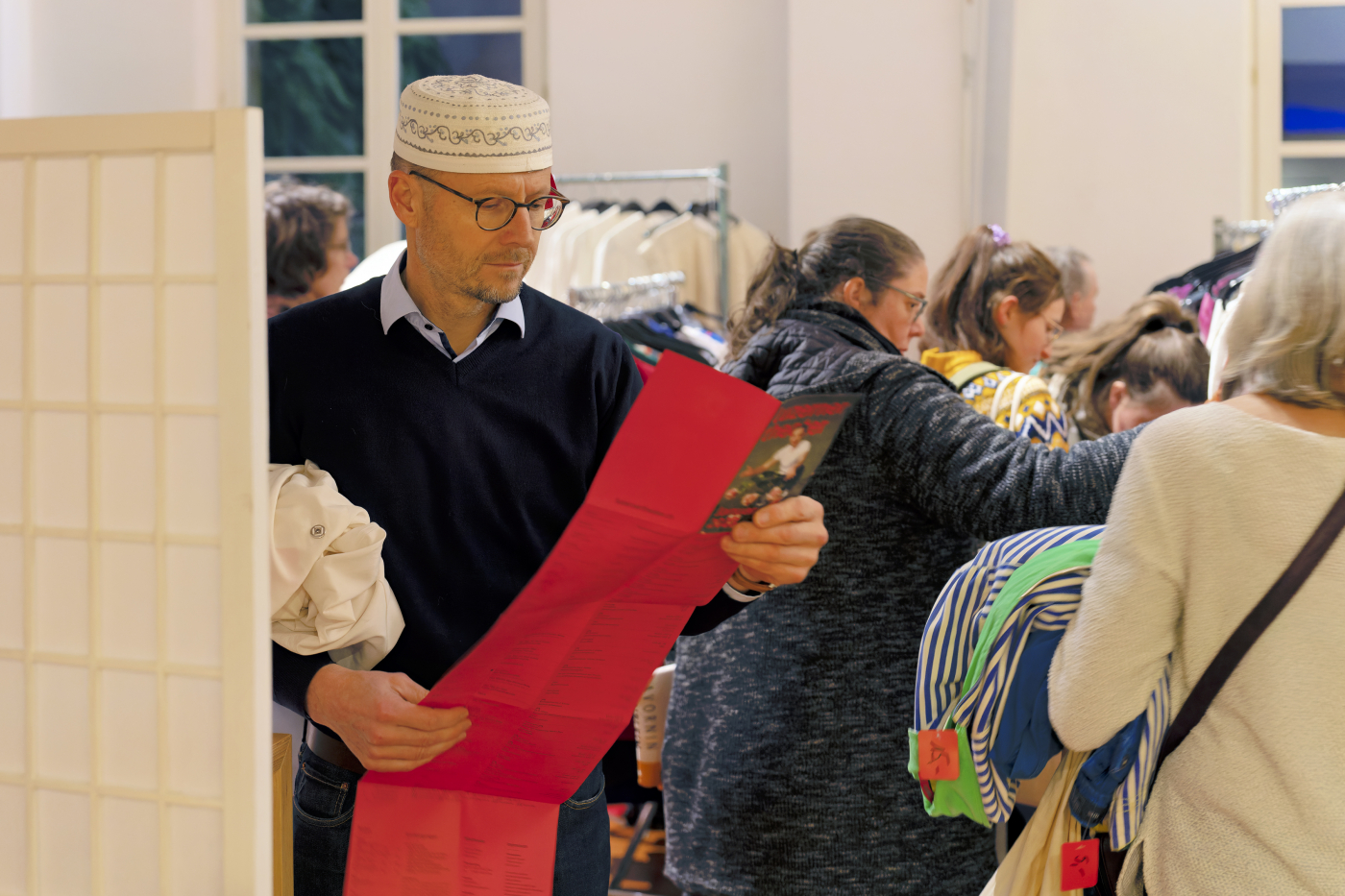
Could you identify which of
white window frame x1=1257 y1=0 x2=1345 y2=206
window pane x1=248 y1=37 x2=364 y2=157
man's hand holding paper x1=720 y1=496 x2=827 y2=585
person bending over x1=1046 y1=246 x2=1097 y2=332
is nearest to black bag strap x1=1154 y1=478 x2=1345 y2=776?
man's hand holding paper x1=720 y1=496 x2=827 y2=585

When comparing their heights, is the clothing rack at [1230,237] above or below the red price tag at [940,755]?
above

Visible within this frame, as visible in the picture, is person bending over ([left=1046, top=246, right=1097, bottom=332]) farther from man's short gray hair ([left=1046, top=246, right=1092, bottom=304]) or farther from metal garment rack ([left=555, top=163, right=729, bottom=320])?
metal garment rack ([left=555, top=163, right=729, bottom=320])

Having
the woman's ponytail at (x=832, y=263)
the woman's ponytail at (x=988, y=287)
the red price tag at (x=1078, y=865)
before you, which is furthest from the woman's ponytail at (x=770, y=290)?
the red price tag at (x=1078, y=865)

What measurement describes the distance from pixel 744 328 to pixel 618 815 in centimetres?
208

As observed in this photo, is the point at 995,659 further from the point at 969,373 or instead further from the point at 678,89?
the point at 678,89

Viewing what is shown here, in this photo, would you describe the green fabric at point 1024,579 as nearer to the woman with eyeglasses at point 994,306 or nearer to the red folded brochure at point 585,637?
the red folded brochure at point 585,637

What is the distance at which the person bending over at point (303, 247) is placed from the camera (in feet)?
9.11

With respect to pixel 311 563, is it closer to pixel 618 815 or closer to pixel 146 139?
pixel 146 139

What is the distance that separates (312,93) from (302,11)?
1.40 feet

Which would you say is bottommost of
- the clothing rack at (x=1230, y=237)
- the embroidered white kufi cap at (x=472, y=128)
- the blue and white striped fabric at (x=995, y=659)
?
the blue and white striped fabric at (x=995, y=659)

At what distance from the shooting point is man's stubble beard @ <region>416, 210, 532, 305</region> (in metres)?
1.24

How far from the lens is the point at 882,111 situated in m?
4.68

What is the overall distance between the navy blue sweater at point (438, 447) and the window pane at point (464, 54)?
471 centimetres

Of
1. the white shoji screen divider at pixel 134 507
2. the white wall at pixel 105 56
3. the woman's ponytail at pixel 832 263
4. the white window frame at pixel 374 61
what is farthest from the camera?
the white window frame at pixel 374 61
